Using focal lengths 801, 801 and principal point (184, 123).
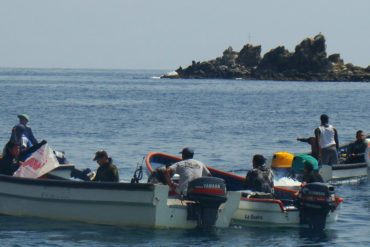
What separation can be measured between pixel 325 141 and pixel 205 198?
8007 mm

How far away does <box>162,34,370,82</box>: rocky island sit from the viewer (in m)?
155

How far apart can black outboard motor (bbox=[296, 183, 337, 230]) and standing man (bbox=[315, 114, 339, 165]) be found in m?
6.38

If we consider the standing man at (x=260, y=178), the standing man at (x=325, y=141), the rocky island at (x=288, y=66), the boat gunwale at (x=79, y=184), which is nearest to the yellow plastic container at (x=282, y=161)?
the standing man at (x=325, y=141)

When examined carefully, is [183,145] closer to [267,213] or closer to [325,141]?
[325,141]

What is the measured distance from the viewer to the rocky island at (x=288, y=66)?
155 m

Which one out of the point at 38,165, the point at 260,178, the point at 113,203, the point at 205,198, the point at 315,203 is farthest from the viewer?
the point at 38,165

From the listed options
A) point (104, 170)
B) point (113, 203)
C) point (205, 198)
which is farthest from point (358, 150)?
point (113, 203)

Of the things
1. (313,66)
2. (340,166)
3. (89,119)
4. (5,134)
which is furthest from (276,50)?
(340,166)

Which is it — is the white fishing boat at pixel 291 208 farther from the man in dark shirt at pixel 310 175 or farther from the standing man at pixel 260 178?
the man in dark shirt at pixel 310 175

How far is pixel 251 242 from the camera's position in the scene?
48.2ft

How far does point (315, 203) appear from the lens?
15.0 meters

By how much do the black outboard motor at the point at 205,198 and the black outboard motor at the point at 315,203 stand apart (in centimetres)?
157

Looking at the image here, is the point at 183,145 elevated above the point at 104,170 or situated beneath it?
situated beneath

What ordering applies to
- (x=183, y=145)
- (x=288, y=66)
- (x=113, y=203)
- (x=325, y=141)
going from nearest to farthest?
(x=113, y=203) < (x=325, y=141) < (x=183, y=145) < (x=288, y=66)
